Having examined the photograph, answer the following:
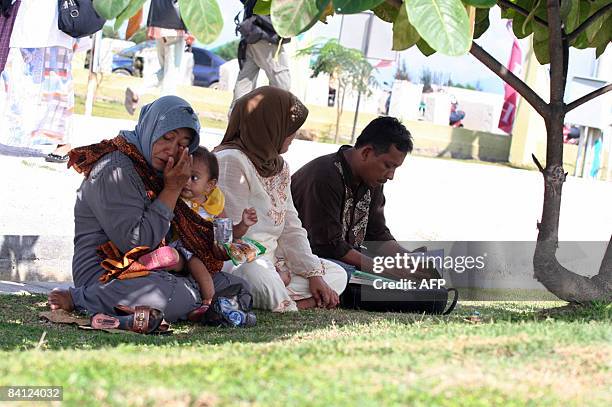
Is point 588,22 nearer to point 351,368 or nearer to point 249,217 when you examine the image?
point 249,217

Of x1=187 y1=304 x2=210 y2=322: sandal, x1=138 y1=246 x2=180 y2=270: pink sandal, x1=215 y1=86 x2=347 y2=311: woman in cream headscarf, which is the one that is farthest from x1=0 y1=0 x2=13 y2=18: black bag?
x1=187 y1=304 x2=210 y2=322: sandal

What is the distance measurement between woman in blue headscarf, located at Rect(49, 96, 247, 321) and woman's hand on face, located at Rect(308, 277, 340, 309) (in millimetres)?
982

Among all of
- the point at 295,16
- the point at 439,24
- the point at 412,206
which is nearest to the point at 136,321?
the point at 295,16

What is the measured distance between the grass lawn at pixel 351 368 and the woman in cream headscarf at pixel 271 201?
52.4 inches

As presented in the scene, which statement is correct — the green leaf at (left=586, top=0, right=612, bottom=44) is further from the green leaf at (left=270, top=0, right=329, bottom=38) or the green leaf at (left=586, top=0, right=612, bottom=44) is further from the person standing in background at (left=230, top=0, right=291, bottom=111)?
the person standing in background at (left=230, top=0, right=291, bottom=111)

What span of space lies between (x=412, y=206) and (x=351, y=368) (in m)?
6.55

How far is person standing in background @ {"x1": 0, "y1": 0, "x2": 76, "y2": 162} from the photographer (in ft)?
26.3

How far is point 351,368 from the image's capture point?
274cm

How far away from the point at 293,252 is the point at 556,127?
65.9 inches

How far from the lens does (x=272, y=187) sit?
17.4ft

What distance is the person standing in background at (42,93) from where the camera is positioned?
8016mm

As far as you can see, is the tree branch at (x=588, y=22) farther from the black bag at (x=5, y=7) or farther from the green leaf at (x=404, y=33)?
the black bag at (x=5, y=7)

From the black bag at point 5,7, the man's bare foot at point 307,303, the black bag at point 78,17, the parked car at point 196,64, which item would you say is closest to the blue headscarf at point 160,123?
the man's bare foot at point 307,303

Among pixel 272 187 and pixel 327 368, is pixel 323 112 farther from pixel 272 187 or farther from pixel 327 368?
pixel 327 368
